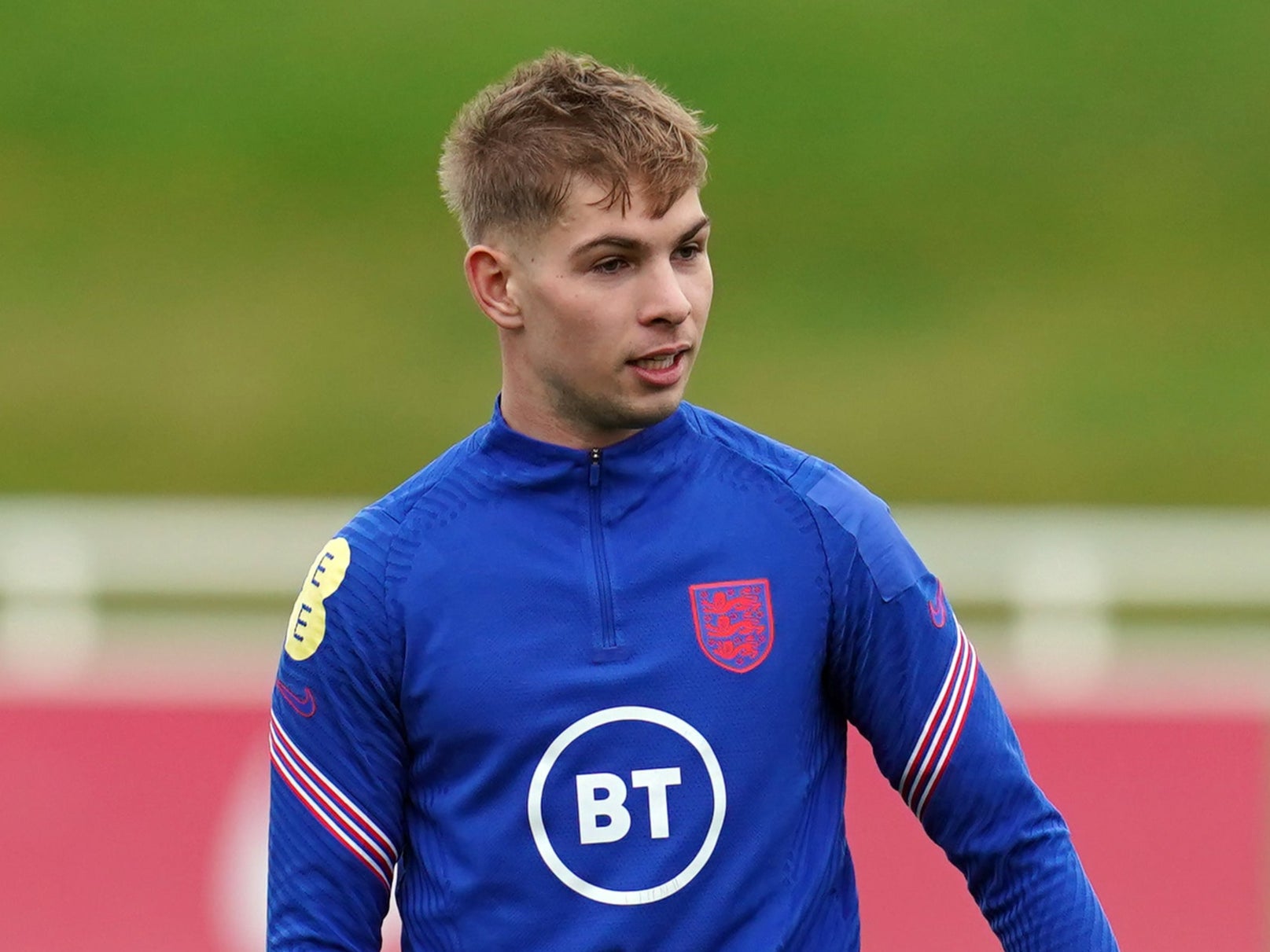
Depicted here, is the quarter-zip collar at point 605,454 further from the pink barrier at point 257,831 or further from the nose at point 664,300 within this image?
the pink barrier at point 257,831

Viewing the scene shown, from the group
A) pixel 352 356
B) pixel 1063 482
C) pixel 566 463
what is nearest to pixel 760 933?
pixel 566 463

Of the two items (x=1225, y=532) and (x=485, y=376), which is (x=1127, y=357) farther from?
(x=1225, y=532)

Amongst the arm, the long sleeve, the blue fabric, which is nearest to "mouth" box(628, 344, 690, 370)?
the blue fabric

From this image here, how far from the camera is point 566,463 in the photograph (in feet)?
8.04

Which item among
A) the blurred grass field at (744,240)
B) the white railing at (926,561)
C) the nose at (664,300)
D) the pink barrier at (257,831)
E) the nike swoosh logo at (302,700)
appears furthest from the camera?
the blurred grass field at (744,240)

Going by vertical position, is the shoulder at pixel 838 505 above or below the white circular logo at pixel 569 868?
above

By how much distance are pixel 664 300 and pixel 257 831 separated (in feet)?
10.4

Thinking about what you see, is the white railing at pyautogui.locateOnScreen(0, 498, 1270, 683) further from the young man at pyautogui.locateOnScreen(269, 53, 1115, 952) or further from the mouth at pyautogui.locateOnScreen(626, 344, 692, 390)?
the mouth at pyautogui.locateOnScreen(626, 344, 692, 390)

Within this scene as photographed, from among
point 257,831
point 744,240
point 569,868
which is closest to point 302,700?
point 569,868

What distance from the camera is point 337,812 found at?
2453 millimetres

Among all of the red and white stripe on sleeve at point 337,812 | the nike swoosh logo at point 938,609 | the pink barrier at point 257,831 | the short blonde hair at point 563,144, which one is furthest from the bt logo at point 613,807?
the pink barrier at point 257,831

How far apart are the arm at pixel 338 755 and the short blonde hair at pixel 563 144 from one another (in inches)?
16.2

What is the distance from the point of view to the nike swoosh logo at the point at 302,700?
8.04ft

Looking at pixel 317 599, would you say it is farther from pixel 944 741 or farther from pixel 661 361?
pixel 944 741
